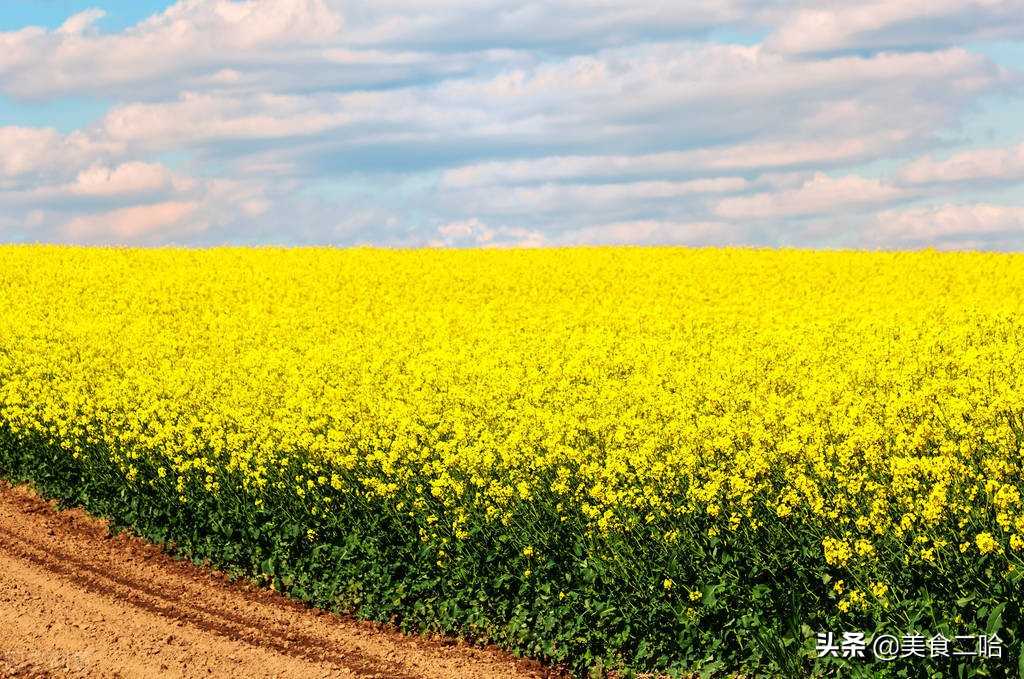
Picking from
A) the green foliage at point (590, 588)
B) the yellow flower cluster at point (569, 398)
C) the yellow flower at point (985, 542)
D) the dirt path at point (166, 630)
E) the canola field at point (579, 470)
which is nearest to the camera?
the yellow flower at point (985, 542)

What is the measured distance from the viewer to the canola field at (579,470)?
32.0 feet

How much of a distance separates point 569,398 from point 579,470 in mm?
3914

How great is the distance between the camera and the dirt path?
1180 centimetres

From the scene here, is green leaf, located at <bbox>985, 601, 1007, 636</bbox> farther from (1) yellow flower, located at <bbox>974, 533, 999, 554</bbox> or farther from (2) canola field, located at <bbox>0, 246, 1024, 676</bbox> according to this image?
(1) yellow flower, located at <bbox>974, 533, 999, 554</bbox>

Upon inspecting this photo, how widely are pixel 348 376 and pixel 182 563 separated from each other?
4.69 m

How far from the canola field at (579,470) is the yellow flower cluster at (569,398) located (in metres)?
0.06

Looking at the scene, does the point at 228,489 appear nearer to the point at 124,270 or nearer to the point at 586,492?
the point at 586,492

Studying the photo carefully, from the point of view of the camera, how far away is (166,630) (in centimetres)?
Result: 1287

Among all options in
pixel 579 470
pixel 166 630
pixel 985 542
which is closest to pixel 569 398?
pixel 579 470

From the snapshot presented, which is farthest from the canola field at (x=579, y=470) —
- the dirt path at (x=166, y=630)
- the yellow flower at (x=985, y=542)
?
the dirt path at (x=166, y=630)

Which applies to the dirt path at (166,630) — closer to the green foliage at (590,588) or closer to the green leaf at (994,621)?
the green foliage at (590,588)

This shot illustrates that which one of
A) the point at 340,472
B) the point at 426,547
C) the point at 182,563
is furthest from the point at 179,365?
the point at 426,547

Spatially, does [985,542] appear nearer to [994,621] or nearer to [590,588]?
[994,621]

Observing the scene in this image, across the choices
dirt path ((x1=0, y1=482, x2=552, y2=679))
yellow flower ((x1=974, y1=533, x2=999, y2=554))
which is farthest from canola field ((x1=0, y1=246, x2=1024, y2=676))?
dirt path ((x1=0, y1=482, x2=552, y2=679))
